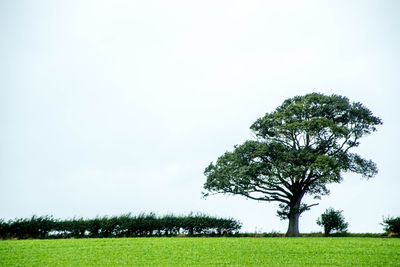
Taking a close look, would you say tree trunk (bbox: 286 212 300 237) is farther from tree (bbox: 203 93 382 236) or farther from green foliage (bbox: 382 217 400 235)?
green foliage (bbox: 382 217 400 235)

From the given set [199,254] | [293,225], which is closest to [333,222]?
[293,225]

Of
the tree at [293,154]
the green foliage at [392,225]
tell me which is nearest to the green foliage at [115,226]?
the tree at [293,154]

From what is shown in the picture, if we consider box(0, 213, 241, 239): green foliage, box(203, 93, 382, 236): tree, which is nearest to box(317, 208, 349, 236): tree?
box(203, 93, 382, 236): tree

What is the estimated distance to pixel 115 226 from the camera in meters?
27.3

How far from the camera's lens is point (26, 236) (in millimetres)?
26484

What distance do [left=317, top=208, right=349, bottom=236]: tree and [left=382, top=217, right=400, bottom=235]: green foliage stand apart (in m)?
3.43

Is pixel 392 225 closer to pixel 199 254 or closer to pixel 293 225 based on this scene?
pixel 293 225

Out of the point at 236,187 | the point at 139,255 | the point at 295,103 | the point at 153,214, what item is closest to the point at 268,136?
the point at 295,103

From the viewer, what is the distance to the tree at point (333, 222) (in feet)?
98.1

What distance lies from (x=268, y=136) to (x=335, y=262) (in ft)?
58.2

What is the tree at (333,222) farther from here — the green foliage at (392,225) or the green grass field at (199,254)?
the green grass field at (199,254)

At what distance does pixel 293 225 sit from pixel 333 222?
385cm

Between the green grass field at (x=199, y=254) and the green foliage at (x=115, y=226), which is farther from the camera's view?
the green foliage at (x=115, y=226)

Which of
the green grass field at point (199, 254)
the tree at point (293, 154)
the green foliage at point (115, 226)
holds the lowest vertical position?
the green grass field at point (199, 254)
